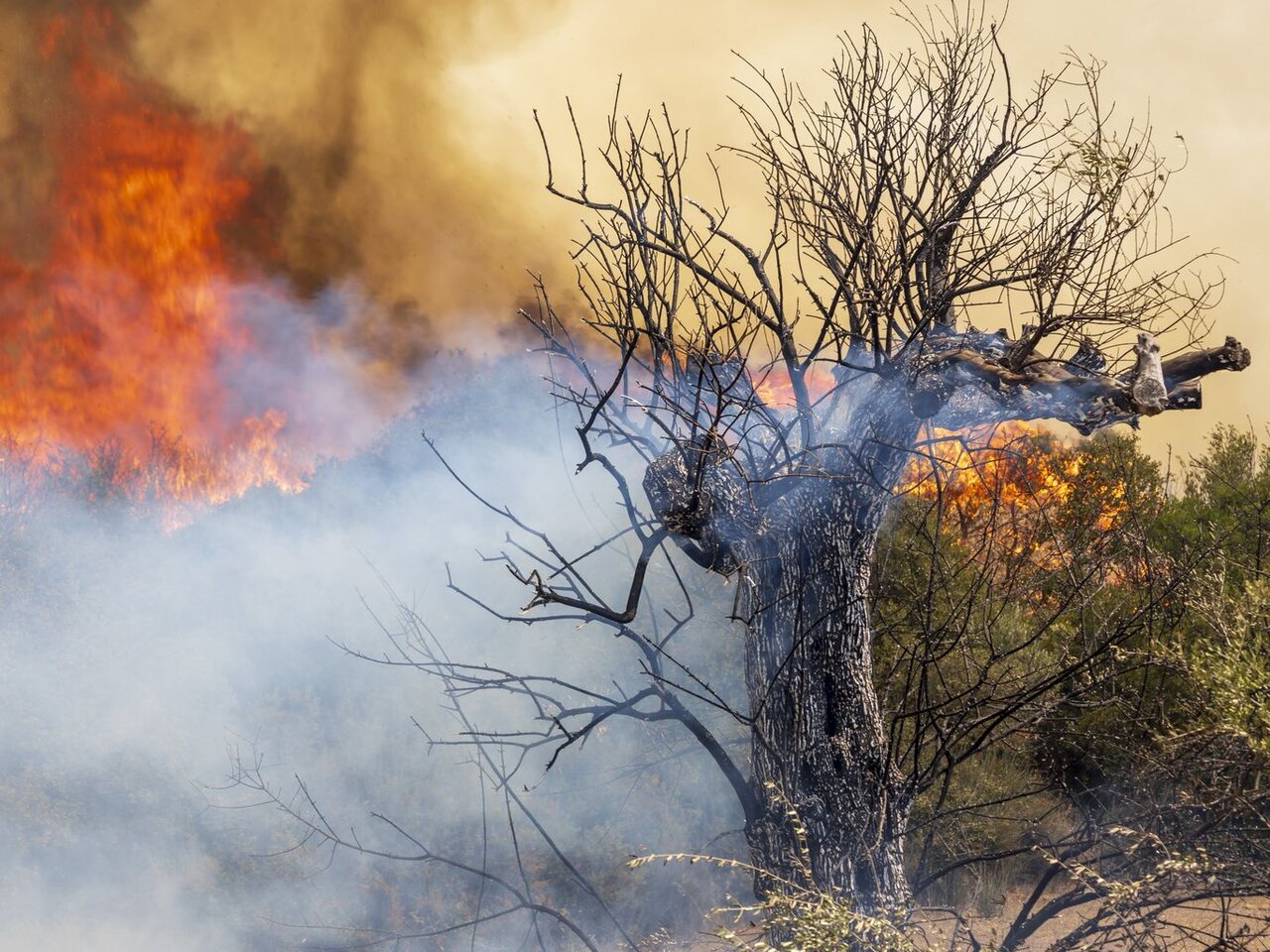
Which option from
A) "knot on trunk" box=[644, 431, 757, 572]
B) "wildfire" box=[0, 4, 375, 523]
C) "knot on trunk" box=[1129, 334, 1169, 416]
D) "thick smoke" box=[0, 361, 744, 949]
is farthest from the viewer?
"wildfire" box=[0, 4, 375, 523]

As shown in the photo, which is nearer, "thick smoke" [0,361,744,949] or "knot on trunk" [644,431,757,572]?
"knot on trunk" [644,431,757,572]

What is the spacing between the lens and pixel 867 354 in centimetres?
532

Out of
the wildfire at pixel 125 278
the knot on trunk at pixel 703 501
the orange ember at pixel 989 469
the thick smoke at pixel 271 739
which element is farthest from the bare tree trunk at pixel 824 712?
the wildfire at pixel 125 278

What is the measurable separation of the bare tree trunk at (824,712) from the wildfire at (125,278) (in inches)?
544

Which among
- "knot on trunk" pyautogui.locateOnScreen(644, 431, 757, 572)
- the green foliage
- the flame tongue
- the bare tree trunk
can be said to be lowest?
the green foliage

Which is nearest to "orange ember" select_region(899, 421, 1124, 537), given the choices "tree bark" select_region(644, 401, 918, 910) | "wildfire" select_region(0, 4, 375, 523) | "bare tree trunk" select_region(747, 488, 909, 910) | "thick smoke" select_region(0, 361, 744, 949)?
"tree bark" select_region(644, 401, 918, 910)

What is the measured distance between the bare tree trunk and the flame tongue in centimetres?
1399

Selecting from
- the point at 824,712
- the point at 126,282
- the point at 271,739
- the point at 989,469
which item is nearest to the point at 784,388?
the point at 824,712

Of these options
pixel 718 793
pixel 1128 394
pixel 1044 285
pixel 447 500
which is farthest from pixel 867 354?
pixel 447 500

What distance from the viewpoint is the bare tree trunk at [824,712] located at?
479 cm

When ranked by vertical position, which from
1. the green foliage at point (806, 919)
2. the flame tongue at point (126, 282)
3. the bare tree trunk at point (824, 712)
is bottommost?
the green foliage at point (806, 919)

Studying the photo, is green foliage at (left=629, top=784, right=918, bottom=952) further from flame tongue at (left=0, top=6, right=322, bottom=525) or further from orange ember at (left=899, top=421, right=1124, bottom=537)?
flame tongue at (left=0, top=6, right=322, bottom=525)

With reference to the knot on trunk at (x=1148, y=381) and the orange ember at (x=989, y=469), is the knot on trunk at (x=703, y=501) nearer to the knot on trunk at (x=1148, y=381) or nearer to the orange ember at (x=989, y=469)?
the orange ember at (x=989, y=469)

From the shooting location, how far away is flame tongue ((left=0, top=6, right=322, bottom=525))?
17.6 m
